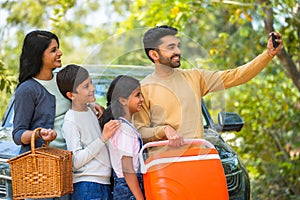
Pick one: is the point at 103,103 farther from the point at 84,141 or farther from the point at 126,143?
the point at 126,143

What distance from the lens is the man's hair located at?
11.3 feet

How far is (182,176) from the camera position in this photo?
3.26 meters

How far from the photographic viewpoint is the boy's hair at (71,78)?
11.5ft

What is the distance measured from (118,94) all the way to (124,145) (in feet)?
0.96

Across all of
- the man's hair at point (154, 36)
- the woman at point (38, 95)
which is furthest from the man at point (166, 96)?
the woman at point (38, 95)

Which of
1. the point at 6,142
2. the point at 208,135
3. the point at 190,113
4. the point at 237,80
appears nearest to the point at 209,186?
the point at 190,113

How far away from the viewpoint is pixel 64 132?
347cm

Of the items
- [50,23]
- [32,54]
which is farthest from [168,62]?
[50,23]

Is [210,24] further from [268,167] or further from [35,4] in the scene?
[268,167]

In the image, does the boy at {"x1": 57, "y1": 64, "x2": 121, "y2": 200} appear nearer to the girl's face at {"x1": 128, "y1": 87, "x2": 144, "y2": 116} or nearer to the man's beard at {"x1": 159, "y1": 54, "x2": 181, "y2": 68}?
the girl's face at {"x1": 128, "y1": 87, "x2": 144, "y2": 116}

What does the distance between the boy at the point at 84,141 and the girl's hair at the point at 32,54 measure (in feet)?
0.64

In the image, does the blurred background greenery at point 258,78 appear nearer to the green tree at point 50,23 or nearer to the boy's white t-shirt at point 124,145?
the green tree at point 50,23

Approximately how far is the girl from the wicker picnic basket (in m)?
0.26

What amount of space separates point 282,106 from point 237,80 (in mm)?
4189
